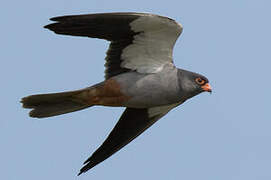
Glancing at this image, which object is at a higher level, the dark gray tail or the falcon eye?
the falcon eye

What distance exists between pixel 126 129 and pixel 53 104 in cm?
176

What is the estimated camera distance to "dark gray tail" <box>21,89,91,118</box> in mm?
14070

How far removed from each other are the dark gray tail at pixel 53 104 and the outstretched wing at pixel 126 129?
1.20 metres

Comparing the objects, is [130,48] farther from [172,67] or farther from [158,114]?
[158,114]

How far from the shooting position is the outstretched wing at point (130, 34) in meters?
13.3

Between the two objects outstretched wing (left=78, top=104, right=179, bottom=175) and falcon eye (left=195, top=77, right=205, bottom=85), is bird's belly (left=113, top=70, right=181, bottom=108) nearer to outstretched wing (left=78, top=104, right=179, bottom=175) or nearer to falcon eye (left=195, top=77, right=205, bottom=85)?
falcon eye (left=195, top=77, right=205, bottom=85)

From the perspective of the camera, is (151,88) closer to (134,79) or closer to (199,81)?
(134,79)

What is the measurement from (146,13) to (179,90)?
5.57 ft

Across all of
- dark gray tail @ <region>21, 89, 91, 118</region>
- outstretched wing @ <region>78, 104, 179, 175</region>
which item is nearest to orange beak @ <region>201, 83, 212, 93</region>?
outstretched wing @ <region>78, 104, 179, 175</region>

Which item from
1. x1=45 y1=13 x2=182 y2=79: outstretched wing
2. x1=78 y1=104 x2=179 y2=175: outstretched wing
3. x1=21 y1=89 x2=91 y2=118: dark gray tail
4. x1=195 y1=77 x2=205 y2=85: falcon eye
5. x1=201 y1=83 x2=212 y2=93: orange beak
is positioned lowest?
x1=78 y1=104 x2=179 y2=175: outstretched wing

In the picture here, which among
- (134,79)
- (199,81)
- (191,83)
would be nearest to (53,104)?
(134,79)

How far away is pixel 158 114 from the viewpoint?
15328 millimetres

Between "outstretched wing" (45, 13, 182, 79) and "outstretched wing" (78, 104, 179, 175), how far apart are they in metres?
1.31

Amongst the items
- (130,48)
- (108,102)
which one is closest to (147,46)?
(130,48)
